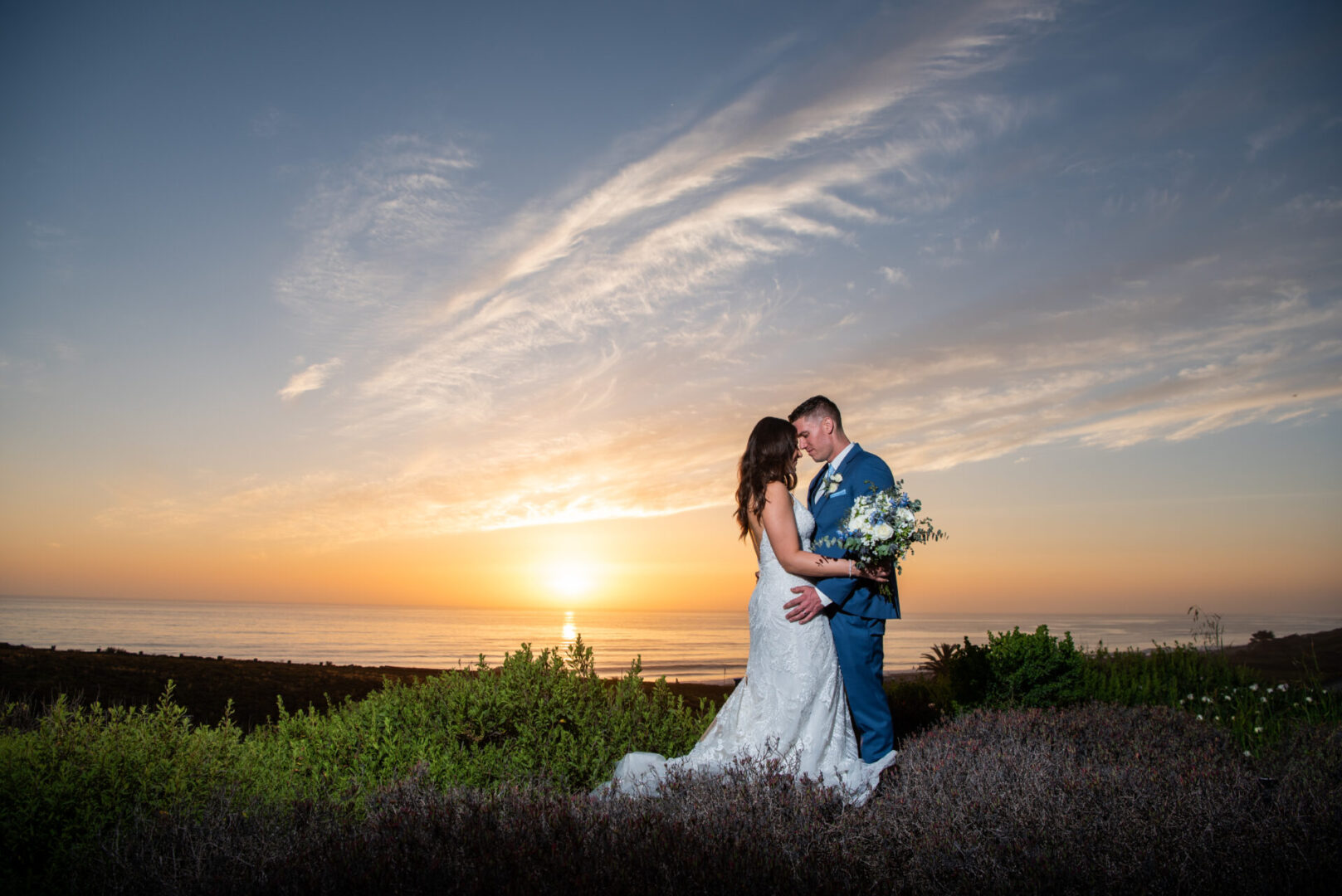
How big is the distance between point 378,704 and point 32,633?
45.1 metres

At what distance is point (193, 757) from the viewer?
19.9 feet

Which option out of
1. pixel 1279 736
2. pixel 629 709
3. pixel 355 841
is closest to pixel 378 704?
pixel 629 709

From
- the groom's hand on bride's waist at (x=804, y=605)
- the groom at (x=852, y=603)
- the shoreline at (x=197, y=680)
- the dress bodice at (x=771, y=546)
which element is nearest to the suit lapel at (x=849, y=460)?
the groom at (x=852, y=603)

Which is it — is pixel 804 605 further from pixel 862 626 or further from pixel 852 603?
pixel 862 626

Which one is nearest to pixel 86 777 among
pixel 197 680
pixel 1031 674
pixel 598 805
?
pixel 598 805

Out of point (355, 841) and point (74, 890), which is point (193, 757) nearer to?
point (74, 890)

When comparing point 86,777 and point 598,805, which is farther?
point 86,777

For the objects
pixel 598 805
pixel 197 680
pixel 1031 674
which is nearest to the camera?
pixel 598 805

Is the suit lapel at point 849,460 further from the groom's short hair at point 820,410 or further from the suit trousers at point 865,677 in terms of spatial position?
the suit trousers at point 865,677

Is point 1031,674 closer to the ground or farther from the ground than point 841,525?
closer to the ground

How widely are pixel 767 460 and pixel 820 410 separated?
0.75 m

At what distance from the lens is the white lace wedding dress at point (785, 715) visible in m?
5.62

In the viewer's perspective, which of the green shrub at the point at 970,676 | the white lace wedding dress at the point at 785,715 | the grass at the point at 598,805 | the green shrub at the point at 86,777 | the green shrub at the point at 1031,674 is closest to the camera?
the grass at the point at 598,805

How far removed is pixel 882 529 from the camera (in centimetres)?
539
